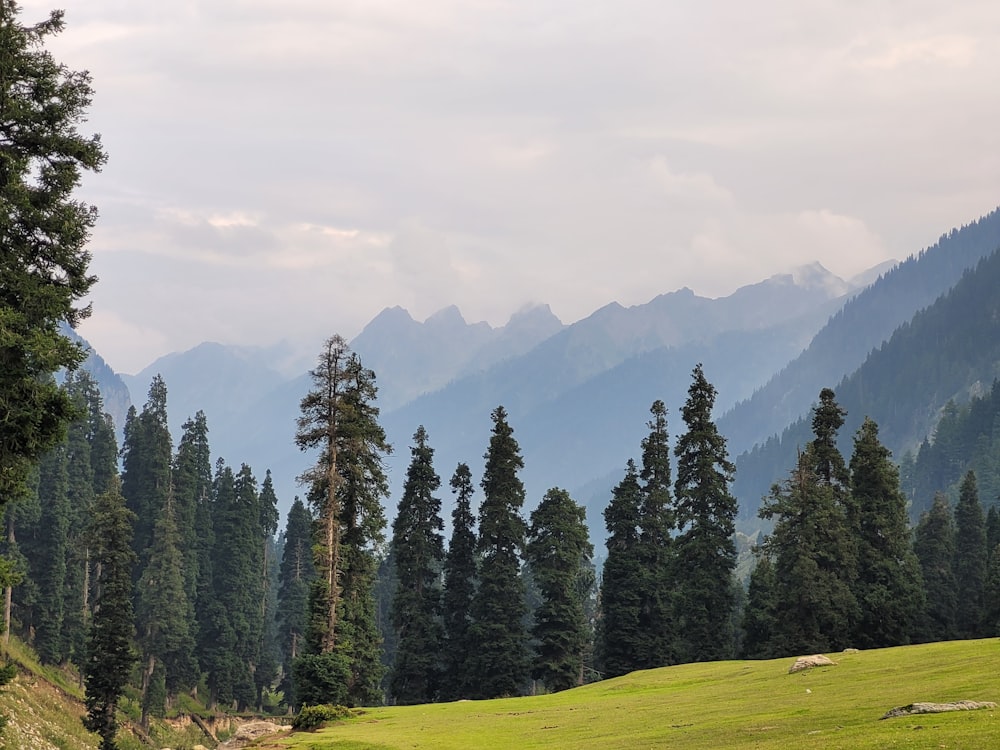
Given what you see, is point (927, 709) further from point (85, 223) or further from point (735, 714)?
point (85, 223)

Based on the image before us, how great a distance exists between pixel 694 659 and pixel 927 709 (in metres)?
52.2

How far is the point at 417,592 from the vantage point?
84250 millimetres

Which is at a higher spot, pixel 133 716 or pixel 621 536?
pixel 621 536

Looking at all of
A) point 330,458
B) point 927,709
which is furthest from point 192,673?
point 927,709

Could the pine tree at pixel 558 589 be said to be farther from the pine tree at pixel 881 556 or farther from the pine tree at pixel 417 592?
the pine tree at pixel 881 556

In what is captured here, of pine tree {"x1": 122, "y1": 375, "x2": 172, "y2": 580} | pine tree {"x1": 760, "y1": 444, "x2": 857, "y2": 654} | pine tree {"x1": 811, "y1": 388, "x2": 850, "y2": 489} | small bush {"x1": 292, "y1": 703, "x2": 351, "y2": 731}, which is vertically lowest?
small bush {"x1": 292, "y1": 703, "x2": 351, "y2": 731}

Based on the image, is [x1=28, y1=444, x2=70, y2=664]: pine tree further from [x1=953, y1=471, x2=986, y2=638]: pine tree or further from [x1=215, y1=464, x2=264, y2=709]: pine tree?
[x1=953, y1=471, x2=986, y2=638]: pine tree

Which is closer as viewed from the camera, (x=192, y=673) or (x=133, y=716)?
(x=133, y=716)

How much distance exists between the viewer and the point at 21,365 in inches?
1135

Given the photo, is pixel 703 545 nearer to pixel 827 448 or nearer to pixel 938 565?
pixel 827 448

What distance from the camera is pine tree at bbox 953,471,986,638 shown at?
305 ft

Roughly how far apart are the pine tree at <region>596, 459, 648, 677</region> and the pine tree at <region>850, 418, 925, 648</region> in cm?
1806

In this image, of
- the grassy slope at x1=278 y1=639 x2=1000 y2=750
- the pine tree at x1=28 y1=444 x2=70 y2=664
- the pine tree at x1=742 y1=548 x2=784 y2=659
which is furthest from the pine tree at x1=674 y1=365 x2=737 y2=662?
the pine tree at x1=28 y1=444 x2=70 y2=664

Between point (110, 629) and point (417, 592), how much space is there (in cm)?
2451
